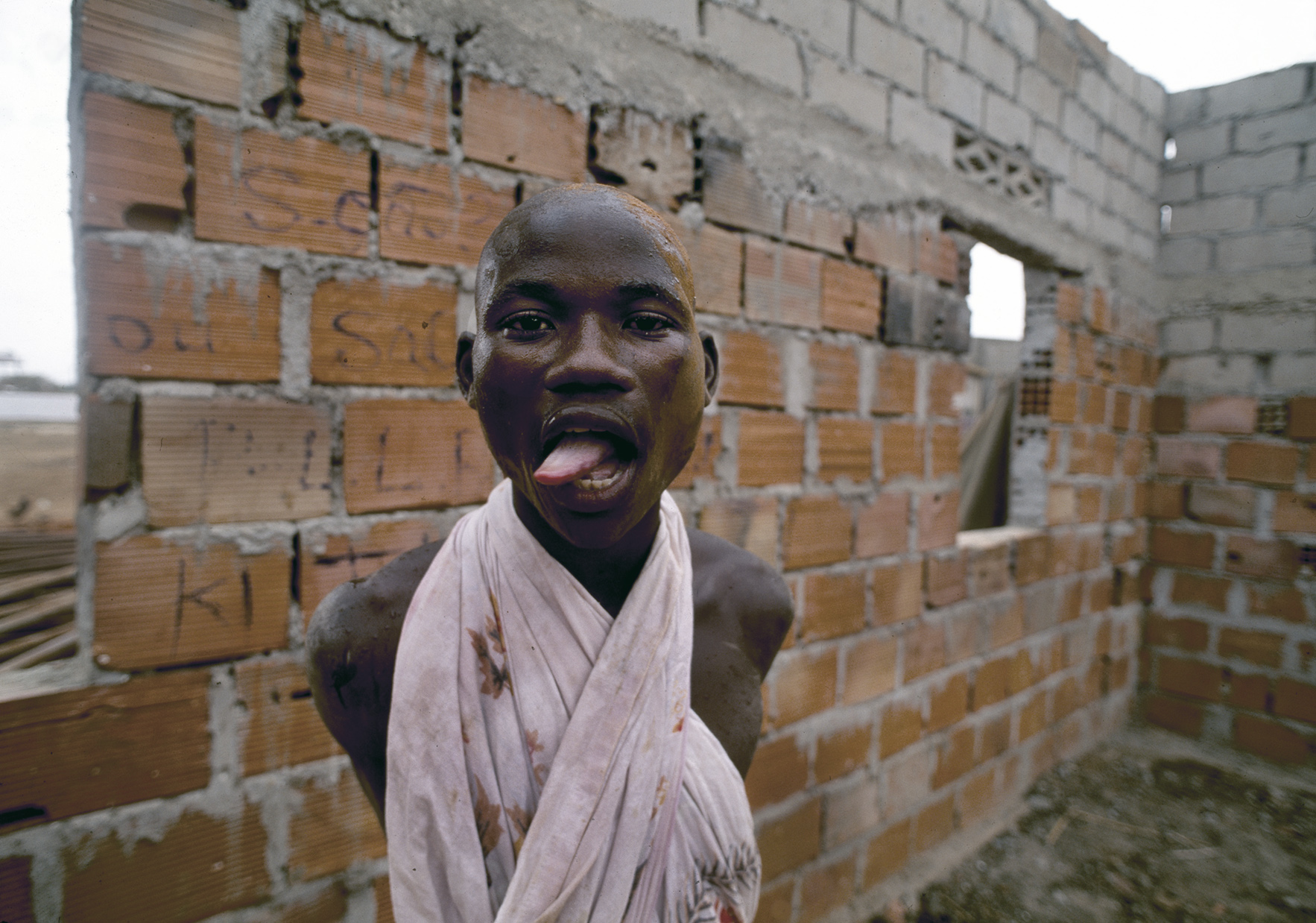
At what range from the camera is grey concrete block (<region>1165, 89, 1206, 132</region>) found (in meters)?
3.88

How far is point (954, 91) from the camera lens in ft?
8.61

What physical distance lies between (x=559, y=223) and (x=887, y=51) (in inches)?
84.5

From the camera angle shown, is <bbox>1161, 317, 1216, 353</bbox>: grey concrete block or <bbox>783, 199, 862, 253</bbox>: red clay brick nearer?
<bbox>783, 199, 862, 253</bbox>: red clay brick

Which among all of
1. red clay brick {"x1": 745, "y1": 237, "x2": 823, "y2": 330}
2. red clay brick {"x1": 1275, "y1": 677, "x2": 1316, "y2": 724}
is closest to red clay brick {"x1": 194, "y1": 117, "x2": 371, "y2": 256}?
red clay brick {"x1": 745, "y1": 237, "x2": 823, "y2": 330}

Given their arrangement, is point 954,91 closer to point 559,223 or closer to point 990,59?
point 990,59

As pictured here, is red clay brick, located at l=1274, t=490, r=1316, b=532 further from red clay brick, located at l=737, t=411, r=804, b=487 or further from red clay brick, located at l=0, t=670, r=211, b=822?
red clay brick, located at l=0, t=670, r=211, b=822

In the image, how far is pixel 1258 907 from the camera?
2.64 m

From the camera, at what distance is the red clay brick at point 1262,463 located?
3623 millimetres

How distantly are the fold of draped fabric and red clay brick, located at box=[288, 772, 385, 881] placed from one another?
649 mm

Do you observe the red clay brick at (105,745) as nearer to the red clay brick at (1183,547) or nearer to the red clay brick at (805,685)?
the red clay brick at (805,685)

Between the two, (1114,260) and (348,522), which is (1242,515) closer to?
(1114,260)

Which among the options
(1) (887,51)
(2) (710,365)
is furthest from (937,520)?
(2) (710,365)

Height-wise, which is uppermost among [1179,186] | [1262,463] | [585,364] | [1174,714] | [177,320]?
[1179,186]

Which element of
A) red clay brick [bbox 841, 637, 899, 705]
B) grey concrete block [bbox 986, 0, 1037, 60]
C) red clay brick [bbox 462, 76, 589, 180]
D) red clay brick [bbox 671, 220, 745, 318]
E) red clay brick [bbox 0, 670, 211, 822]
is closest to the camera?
red clay brick [bbox 0, 670, 211, 822]
